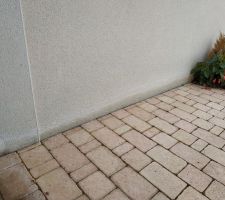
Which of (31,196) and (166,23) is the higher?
(166,23)

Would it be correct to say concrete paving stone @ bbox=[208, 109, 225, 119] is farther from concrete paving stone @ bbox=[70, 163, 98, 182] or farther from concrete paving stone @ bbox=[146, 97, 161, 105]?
concrete paving stone @ bbox=[70, 163, 98, 182]

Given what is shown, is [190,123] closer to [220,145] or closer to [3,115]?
[220,145]

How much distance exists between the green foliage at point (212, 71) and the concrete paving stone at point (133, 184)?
2.89 m

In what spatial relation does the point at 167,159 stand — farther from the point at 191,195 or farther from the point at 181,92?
the point at 181,92

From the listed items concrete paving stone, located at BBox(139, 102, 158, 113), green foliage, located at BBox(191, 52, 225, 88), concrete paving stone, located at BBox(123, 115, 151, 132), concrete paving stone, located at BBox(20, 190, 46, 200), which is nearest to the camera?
concrete paving stone, located at BBox(20, 190, 46, 200)

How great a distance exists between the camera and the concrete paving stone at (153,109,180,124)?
128 inches

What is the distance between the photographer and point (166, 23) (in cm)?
365

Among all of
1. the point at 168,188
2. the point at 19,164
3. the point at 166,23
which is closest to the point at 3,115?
the point at 19,164

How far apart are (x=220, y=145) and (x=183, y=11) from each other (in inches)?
89.0

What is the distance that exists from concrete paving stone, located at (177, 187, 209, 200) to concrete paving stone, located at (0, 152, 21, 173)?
5.24ft

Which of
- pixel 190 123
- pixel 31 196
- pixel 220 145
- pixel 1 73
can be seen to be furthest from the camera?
pixel 190 123

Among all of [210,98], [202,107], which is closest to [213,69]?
[210,98]

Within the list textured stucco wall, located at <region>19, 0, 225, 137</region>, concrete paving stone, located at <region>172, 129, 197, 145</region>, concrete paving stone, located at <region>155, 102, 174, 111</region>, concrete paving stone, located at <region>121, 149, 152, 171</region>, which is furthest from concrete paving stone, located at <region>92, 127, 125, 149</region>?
concrete paving stone, located at <region>155, 102, 174, 111</region>

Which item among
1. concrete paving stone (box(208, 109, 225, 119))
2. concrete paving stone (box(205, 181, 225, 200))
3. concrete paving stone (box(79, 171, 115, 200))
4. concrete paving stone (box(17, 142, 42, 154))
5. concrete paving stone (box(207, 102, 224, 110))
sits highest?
concrete paving stone (box(79, 171, 115, 200))
